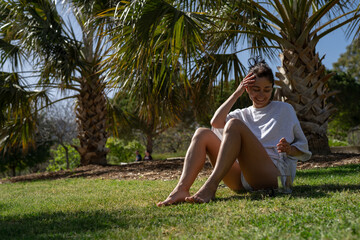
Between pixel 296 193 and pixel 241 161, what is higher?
pixel 241 161

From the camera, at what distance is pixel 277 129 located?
10.7 feet

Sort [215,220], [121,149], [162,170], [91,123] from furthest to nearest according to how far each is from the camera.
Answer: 1. [121,149]
2. [91,123]
3. [162,170]
4. [215,220]

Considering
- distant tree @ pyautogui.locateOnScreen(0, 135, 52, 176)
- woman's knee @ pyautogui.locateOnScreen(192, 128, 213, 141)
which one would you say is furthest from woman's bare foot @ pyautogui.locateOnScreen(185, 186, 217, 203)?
distant tree @ pyautogui.locateOnScreen(0, 135, 52, 176)

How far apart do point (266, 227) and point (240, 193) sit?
1549 mm

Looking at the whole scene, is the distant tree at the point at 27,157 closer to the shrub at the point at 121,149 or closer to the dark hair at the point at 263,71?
the shrub at the point at 121,149

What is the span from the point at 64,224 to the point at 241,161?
5.05ft

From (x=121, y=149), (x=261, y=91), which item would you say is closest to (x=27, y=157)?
(x=121, y=149)

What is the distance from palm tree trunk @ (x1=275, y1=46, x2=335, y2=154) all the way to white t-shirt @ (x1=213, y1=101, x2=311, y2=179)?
3.72 m

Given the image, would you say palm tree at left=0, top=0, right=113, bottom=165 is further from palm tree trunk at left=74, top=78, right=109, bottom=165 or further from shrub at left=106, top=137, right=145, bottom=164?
shrub at left=106, top=137, right=145, bottom=164

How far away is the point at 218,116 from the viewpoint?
3.49 metres

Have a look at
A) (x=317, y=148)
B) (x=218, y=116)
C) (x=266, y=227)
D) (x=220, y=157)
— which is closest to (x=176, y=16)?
(x=218, y=116)

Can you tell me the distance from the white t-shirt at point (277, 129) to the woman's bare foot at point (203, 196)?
2.15 feet

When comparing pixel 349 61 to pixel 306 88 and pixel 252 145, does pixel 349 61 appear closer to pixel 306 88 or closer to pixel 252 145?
pixel 306 88

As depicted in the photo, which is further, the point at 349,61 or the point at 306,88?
the point at 349,61
